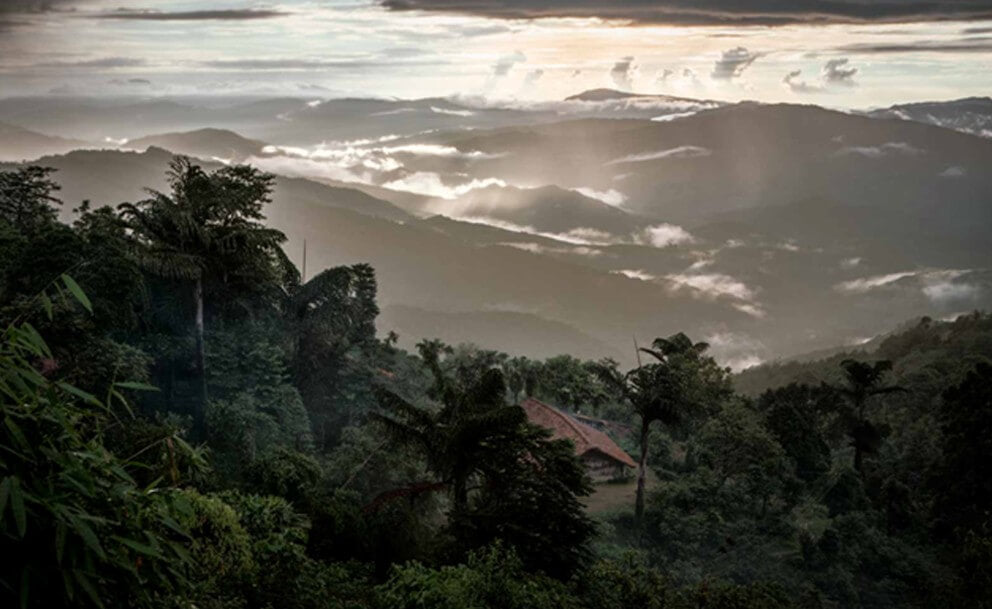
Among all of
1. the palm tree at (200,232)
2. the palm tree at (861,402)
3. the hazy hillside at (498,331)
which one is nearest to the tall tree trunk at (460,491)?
the palm tree at (200,232)

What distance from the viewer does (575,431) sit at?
34.4 m

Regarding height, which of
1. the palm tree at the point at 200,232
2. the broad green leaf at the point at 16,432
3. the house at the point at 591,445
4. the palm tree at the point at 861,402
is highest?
the broad green leaf at the point at 16,432

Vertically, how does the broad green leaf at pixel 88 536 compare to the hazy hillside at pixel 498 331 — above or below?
above

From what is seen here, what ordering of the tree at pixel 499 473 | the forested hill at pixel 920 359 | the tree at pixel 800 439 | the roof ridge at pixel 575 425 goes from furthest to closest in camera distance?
the forested hill at pixel 920 359 < the roof ridge at pixel 575 425 < the tree at pixel 800 439 < the tree at pixel 499 473

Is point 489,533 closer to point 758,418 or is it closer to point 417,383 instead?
point 758,418

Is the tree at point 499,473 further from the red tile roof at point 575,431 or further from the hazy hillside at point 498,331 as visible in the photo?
the hazy hillside at point 498,331

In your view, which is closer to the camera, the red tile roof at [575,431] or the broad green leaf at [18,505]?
the broad green leaf at [18,505]

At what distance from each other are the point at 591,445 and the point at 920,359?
114 ft

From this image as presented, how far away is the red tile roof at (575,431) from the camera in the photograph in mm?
34000

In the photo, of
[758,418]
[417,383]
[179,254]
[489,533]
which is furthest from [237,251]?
[758,418]

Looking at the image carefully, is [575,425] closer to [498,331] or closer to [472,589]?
[472,589]

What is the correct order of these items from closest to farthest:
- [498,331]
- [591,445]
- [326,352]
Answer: [326,352] < [591,445] < [498,331]

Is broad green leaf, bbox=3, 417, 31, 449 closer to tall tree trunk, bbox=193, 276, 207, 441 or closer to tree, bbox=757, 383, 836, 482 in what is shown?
tall tree trunk, bbox=193, 276, 207, 441

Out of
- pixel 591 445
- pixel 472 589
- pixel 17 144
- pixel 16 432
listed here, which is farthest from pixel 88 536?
pixel 17 144
